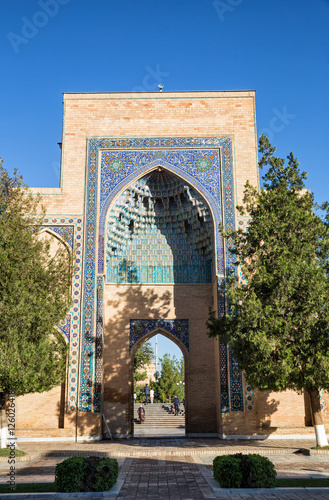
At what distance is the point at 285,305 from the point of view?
8.41m

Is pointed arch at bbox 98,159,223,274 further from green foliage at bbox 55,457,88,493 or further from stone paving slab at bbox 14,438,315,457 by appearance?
green foliage at bbox 55,457,88,493

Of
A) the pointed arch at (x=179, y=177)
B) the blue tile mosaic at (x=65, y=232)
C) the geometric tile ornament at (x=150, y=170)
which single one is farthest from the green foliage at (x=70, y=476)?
the blue tile mosaic at (x=65, y=232)

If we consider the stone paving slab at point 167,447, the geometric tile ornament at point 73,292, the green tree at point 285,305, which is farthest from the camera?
the geometric tile ornament at point 73,292

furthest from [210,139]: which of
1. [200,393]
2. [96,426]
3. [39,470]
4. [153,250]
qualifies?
[39,470]

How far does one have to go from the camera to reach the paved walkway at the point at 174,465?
5.41 meters

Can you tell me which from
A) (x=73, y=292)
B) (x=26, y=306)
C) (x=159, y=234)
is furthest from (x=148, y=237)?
(x=26, y=306)

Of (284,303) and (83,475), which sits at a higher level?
(284,303)

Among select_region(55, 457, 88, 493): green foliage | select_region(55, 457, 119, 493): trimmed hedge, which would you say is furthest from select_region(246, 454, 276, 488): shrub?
select_region(55, 457, 88, 493): green foliage

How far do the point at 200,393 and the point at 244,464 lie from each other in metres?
6.59

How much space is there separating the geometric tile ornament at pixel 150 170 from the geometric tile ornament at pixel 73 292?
184 millimetres

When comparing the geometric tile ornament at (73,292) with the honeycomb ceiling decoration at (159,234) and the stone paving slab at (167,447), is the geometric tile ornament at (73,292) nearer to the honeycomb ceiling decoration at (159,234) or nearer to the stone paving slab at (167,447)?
the honeycomb ceiling decoration at (159,234)

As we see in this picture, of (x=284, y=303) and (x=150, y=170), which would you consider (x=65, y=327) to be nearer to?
(x=150, y=170)

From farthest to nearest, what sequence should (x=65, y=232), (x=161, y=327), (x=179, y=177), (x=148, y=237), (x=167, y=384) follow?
(x=167, y=384) → (x=148, y=237) → (x=161, y=327) → (x=179, y=177) → (x=65, y=232)

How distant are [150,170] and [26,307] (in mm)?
5265
